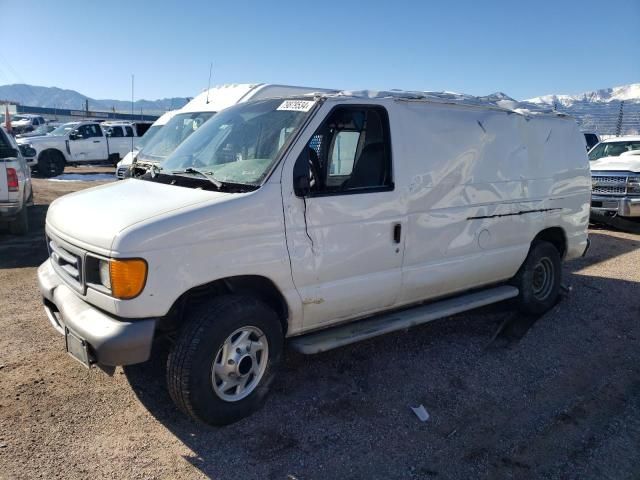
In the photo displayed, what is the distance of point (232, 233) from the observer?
3.08m

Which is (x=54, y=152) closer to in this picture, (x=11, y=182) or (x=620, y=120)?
(x=11, y=182)

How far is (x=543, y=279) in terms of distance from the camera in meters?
5.50

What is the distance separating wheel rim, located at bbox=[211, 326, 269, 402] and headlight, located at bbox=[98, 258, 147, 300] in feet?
2.15

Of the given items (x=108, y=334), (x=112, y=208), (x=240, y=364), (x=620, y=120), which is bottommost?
(x=240, y=364)

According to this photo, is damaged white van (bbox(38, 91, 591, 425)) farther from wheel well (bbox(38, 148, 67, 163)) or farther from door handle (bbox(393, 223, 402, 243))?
wheel well (bbox(38, 148, 67, 163))

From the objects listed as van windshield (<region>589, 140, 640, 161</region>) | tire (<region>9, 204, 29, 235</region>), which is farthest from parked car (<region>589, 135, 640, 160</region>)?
tire (<region>9, 204, 29, 235</region>)

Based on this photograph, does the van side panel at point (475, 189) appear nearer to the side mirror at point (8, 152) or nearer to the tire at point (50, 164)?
the side mirror at point (8, 152)

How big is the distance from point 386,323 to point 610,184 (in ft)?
29.1

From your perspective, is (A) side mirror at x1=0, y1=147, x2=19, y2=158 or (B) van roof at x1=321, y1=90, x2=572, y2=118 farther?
(A) side mirror at x1=0, y1=147, x2=19, y2=158

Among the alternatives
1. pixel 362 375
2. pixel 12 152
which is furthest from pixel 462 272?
pixel 12 152

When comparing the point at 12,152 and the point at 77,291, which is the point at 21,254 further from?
the point at 77,291

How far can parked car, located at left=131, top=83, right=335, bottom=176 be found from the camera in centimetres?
841

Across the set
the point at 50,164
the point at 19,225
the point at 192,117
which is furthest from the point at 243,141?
the point at 50,164

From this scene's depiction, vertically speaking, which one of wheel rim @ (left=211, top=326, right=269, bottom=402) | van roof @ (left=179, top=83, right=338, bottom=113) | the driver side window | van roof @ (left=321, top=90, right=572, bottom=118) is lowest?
wheel rim @ (left=211, top=326, right=269, bottom=402)
